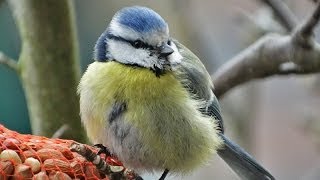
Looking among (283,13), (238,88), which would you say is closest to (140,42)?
(283,13)

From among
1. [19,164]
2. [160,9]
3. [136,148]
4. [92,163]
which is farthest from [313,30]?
[160,9]

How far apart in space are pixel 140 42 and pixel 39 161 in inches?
16.5

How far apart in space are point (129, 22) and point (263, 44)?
34 centimetres

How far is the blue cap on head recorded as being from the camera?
1.54m

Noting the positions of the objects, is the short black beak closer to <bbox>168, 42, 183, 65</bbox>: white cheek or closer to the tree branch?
<bbox>168, 42, 183, 65</bbox>: white cheek

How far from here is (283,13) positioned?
1673 mm

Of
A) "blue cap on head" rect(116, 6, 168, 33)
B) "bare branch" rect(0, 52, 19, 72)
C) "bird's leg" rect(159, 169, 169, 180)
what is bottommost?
"bird's leg" rect(159, 169, 169, 180)

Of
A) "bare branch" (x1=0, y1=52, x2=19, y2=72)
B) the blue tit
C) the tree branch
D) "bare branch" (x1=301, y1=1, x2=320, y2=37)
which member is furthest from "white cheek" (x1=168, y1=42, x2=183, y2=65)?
"bare branch" (x1=0, y1=52, x2=19, y2=72)

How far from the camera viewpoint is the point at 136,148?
5.11ft

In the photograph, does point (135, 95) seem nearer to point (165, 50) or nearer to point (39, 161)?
point (165, 50)

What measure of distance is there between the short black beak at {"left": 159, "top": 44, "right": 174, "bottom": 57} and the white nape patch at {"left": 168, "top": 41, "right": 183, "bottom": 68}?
3 cm

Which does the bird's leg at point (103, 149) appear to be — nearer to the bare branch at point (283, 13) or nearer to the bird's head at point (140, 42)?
the bird's head at point (140, 42)

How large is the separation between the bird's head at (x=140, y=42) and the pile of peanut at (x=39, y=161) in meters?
0.32

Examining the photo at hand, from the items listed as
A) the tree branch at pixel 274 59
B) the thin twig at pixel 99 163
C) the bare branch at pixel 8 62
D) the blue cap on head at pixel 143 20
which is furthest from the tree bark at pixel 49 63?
the thin twig at pixel 99 163
